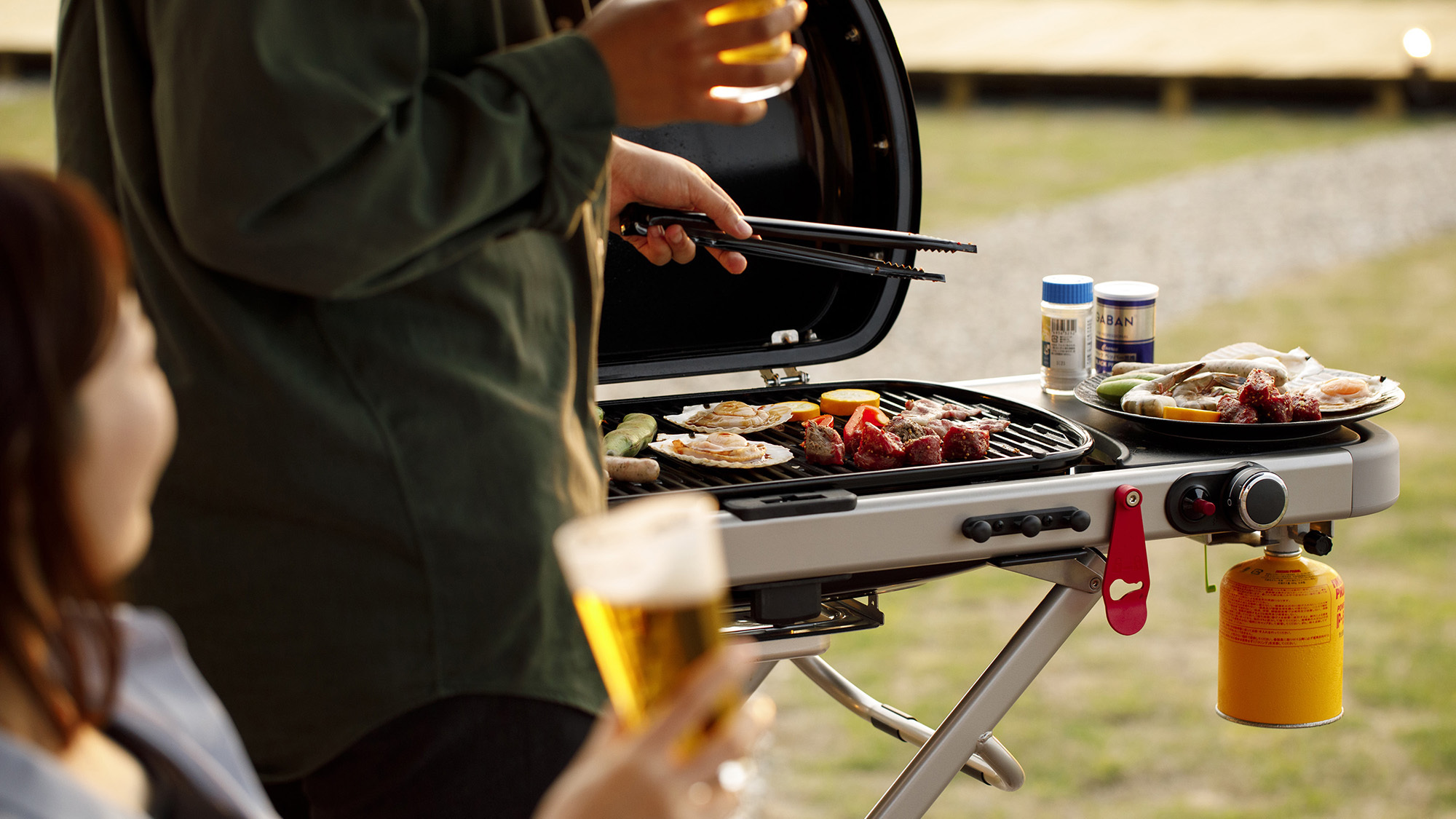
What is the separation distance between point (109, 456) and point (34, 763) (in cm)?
15

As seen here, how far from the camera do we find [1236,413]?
5.54ft

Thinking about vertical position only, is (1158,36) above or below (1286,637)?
below

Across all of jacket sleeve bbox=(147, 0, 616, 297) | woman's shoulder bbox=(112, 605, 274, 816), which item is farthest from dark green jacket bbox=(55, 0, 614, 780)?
woman's shoulder bbox=(112, 605, 274, 816)

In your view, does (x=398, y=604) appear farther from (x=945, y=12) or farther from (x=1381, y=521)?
(x=945, y=12)

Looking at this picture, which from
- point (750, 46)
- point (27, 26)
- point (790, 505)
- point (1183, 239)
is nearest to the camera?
point (750, 46)

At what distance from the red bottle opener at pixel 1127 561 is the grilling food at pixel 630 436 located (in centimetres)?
57

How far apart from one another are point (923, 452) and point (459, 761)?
757mm

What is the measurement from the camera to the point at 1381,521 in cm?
431

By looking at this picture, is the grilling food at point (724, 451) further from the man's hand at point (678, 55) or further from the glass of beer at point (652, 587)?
the glass of beer at point (652, 587)

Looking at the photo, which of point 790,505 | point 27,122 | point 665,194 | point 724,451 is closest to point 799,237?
point 665,194

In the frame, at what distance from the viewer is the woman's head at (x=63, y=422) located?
0.65 m

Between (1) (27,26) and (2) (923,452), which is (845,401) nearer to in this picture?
(2) (923,452)

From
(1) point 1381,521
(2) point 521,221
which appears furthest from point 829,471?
(1) point 1381,521

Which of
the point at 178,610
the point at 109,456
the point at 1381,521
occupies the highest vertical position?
the point at 109,456
